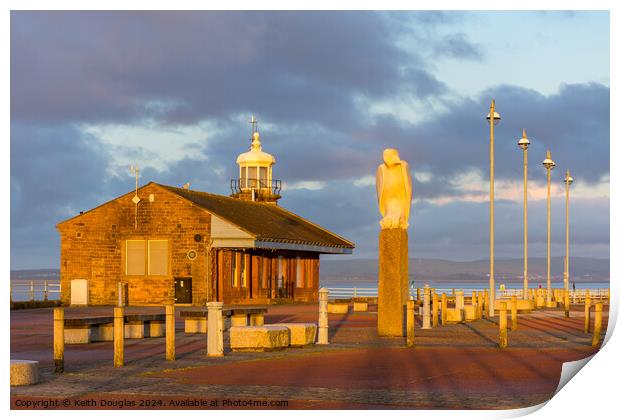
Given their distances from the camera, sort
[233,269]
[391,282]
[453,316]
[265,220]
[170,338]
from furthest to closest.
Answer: [265,220] → [233,269] → [453,316] → [391,282] → [170,338]

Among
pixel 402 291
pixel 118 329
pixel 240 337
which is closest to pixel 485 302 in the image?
pixel 402 291

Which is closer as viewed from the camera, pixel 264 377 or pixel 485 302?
pixel 264 377

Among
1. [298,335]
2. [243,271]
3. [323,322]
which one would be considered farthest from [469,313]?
[243,271]

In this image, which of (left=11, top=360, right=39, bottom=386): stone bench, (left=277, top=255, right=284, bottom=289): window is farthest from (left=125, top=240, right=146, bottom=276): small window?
(left=11, top=360, right=39, bottom=386): stone bench

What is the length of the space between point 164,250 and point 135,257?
1451mm

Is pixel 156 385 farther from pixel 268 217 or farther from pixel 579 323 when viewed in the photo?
pixel 268 217

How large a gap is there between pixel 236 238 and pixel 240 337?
2424cm

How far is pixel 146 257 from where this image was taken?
4691cm

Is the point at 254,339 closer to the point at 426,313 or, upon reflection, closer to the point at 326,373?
the point at 326,373

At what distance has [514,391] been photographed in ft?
49.3

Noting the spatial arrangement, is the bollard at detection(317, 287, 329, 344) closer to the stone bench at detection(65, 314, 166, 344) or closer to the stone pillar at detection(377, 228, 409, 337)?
the stone pillar at detection(377, 228, 409, 337)

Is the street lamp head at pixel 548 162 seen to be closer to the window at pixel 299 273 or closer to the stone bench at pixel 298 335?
the window at pixel 299 273

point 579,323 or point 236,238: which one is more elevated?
point 236,238

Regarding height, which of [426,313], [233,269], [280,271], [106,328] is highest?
[233,269]
